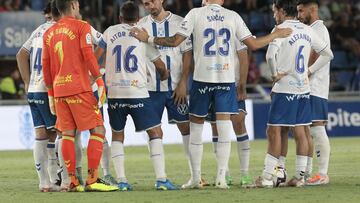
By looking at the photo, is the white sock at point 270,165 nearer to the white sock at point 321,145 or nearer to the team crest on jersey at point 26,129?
the white sock at point 321,145

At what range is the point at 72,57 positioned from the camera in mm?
12789

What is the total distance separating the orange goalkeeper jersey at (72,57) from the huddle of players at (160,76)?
12 millimetres

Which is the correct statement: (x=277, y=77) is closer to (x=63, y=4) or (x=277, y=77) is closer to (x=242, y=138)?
(x=242, y=138)

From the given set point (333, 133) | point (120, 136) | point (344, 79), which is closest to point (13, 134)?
point (333, 133)

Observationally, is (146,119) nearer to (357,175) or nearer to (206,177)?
(206,177)

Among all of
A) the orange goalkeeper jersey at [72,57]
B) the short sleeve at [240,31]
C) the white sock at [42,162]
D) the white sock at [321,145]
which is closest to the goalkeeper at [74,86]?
the orange goalkeeper jersey at [72,57]

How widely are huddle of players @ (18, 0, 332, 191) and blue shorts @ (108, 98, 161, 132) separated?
0.5 inches

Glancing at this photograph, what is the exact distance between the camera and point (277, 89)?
13.4 meters

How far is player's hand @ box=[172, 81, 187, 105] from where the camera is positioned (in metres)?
13.6

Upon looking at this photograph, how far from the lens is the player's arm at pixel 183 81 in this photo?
13.5 metres

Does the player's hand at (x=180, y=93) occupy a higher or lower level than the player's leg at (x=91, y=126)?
higher

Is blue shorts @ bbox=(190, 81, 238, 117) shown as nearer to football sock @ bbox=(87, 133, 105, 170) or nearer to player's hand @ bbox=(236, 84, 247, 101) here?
player's hand @ bbox=(236, 84, 247, 101)

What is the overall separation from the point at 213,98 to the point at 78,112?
67.6 inches

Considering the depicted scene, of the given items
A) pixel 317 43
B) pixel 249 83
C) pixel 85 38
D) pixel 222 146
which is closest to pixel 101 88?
pixel 85 38
